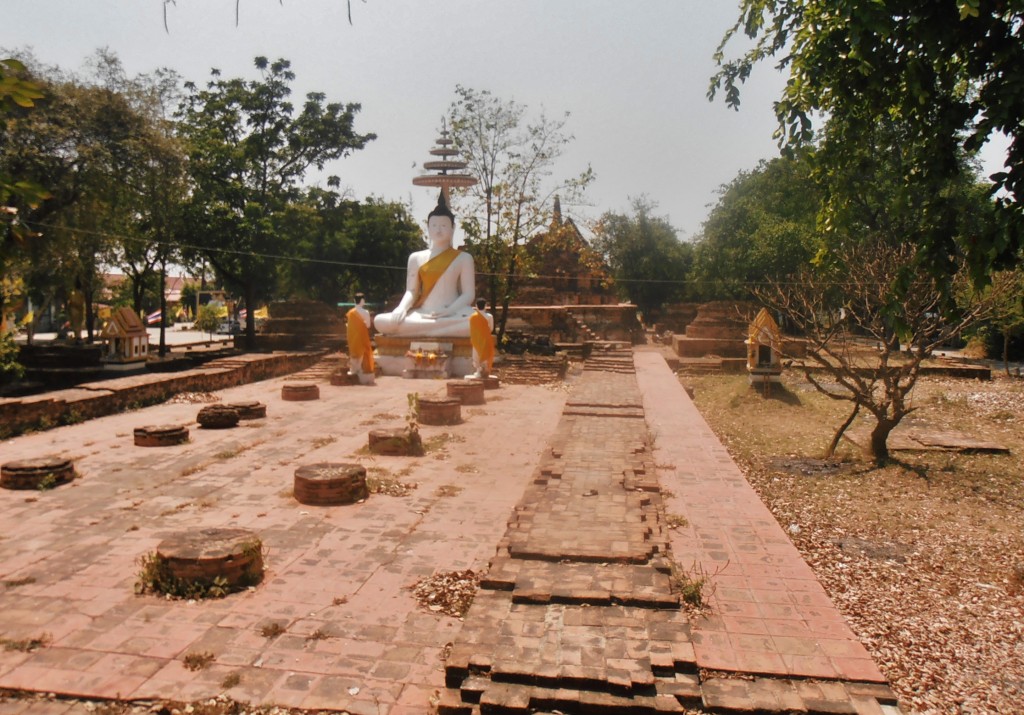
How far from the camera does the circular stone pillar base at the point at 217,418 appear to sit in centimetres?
1022

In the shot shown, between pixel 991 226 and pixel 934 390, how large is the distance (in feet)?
46.7

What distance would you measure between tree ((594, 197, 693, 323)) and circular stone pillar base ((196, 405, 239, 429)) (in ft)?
89.6

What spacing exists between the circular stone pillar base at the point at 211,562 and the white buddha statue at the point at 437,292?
11817 mm

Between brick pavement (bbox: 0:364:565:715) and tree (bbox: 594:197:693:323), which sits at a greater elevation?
tree (bbox: 594:197:693:323)

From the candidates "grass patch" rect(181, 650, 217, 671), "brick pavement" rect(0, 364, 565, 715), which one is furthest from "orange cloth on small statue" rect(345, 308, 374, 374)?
"grass patch" rect(181, 650, 217, 671)

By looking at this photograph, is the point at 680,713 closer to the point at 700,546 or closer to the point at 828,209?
the point at 700,546

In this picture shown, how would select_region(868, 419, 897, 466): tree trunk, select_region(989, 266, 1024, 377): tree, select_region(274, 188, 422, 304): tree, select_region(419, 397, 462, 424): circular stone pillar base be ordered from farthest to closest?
select_region(274, 188, 422, 304): tree → select_region(989, 266, 1024, 377): tree → select_region(419, 397, 462, 424): circular stone pillar base → select_region(868, 419, 897, 466): tree trunk

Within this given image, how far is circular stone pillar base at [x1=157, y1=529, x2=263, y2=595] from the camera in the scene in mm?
4617

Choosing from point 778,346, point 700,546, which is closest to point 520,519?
point 700,546

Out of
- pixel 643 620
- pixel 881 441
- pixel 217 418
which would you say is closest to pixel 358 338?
pixel 217 418

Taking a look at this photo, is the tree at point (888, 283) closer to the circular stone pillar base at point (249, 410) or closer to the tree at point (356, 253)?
the circular stone pillar base at point (249, 410)

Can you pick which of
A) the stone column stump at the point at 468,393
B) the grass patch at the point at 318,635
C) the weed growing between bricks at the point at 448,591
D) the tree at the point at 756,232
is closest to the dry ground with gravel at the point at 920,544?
the weed growing between bricks at the point at 448,591

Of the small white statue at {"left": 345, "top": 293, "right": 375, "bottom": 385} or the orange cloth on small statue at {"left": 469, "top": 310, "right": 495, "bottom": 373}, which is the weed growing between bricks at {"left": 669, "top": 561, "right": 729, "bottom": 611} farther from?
the small white statue at {"left": 345, "top": 293, "right": 375, "bottom": 385}

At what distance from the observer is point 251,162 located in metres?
23.0
